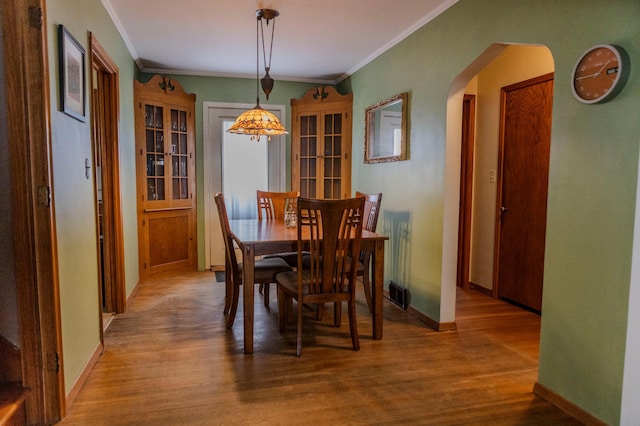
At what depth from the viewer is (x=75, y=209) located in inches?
88.0

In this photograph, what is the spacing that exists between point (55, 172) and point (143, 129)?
108 inches

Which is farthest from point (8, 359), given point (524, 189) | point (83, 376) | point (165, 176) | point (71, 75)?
point (524, 189)

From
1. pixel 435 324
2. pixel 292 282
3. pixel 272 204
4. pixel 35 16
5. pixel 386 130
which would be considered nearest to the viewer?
pixel 35 16

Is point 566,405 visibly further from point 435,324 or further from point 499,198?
point 499,198

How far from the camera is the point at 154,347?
2.80 meters

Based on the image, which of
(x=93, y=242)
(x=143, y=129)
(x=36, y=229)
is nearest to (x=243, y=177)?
(x=143, y=129)

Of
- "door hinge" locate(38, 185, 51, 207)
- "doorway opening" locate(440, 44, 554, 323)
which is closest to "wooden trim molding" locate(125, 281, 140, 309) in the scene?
"door hinge" locate(38, 185, 51, 207)

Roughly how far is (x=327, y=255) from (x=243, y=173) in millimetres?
2952

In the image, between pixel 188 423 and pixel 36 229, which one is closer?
pixel 36 229

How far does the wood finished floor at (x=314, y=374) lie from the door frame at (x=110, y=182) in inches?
11.0

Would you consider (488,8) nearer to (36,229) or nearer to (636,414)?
(636,414)

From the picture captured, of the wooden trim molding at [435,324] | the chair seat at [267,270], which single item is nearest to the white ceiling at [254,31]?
the chair seat at [267,270]

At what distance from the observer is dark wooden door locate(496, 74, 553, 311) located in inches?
138

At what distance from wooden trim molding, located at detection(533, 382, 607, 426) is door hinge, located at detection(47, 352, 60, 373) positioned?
2.41 meters
